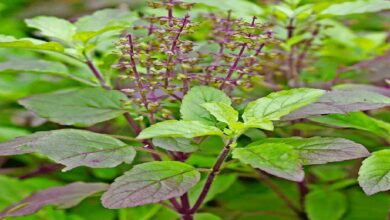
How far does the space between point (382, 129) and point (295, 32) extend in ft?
1.26

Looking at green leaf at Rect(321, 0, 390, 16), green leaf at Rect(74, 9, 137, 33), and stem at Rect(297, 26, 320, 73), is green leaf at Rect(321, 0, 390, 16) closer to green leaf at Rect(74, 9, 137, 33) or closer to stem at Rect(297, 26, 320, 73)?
stem at Rect(297, 26, 320, 73)

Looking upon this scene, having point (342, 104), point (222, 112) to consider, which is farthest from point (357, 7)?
point (222, 112)

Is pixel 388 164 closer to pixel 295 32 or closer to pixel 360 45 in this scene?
pixel 295 32

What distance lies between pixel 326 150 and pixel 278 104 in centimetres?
8

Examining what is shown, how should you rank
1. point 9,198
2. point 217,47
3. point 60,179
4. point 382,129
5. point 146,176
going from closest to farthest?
point 146,176
point 382,129
point 217,47
point 9,198
point 60,179

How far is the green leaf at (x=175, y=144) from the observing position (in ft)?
2.39

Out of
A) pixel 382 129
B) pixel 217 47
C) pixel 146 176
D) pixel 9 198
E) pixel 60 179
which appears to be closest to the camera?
pixel 146 176

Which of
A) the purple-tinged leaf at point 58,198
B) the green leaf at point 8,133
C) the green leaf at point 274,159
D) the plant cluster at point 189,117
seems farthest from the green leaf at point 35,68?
the green leaf at point 274,159

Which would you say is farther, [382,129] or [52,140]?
[382,129]

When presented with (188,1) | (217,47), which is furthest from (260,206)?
(188,1)

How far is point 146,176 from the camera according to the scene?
67 cm

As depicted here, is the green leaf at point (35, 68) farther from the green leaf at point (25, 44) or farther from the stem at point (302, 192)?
the stem at point (302, 192)

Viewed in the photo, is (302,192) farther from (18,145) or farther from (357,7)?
(18,145)

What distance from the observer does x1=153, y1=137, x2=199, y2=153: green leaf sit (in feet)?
2.39
